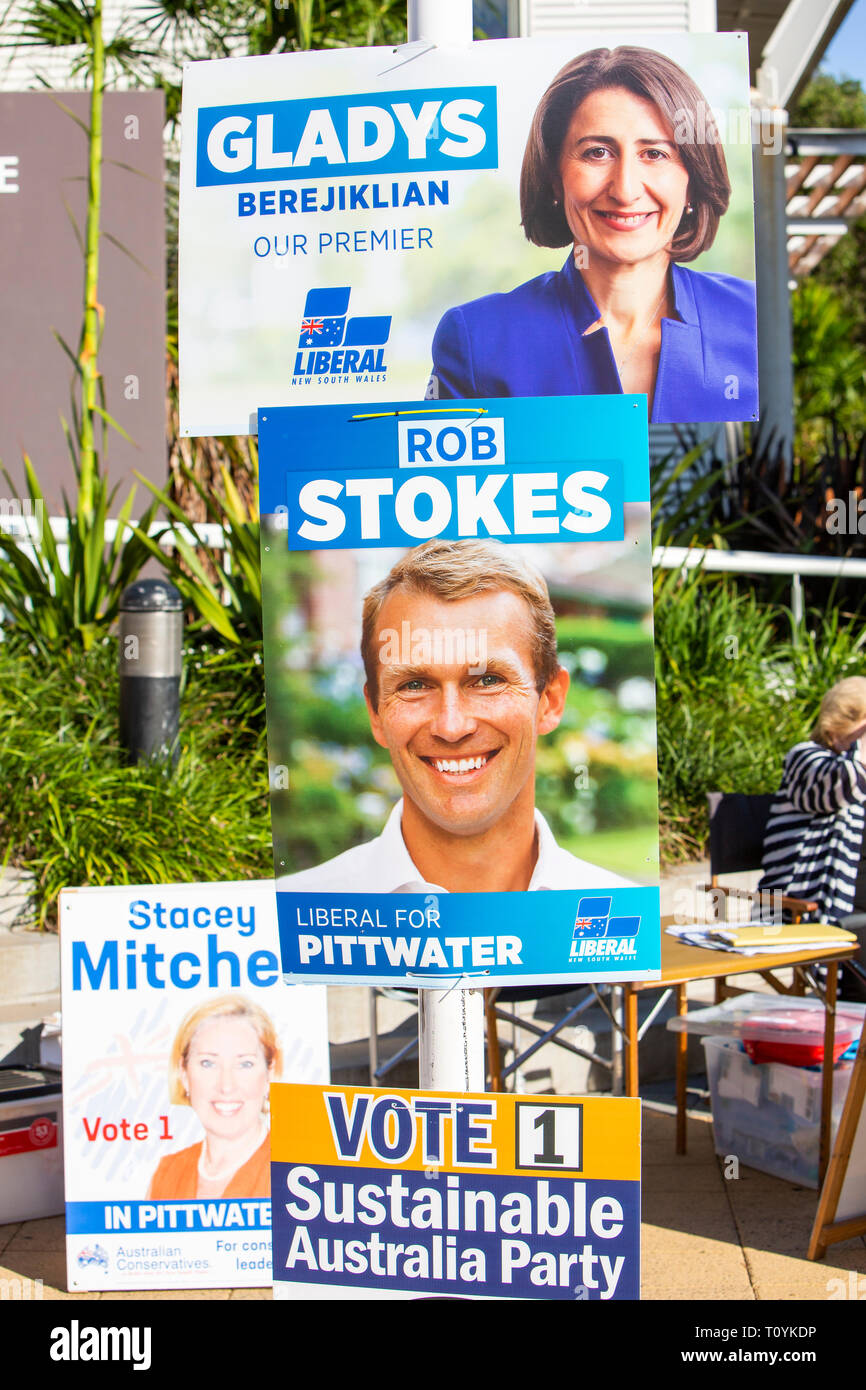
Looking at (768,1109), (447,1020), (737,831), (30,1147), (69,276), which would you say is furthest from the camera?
(69,276)

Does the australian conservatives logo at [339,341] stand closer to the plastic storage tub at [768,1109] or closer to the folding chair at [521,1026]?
the folding chair at [521,1026]

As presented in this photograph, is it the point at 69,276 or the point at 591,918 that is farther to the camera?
the point at 69,276

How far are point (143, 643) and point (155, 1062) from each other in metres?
2.14

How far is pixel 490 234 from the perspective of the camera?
2.54m

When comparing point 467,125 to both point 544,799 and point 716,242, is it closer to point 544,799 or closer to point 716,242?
point 716,242

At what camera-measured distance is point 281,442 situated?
2.38 metres

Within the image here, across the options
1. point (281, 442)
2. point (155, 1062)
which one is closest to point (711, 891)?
point (155, 1062)

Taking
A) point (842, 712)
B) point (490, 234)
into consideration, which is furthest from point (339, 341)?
point (842, 712)

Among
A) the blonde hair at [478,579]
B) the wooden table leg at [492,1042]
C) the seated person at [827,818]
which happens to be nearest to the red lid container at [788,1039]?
the seated person at [827,818]

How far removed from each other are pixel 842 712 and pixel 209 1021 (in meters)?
2.83

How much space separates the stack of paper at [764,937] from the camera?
14.1 ft

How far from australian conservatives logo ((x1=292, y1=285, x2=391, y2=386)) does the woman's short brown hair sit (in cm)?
36

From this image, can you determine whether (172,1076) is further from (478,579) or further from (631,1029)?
(478,579)

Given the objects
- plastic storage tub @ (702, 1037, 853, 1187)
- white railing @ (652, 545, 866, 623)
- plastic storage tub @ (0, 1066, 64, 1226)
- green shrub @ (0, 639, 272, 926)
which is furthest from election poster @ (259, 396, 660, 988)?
white railing @ (652, 545, 866, 623)
